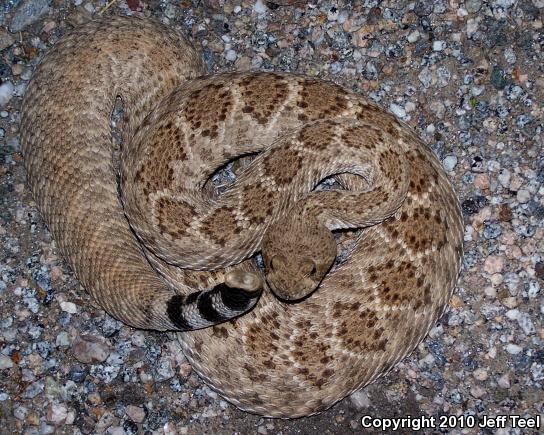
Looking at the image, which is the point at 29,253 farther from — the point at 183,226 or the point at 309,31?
the point at 309,31

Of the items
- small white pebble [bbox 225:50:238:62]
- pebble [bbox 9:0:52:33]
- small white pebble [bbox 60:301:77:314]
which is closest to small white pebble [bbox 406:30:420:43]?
small white pebble [bbox 225:50:238:62]

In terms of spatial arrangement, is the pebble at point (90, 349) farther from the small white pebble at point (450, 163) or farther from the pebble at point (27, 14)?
the small white pebble at point (450, 163)

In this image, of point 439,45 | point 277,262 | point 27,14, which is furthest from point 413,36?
point 27,14

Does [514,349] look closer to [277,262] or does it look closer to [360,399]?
[360,399]

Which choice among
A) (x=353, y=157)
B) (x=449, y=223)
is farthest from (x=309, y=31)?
(x=449, y=223)

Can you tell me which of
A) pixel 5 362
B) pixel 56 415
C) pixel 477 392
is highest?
pixel 5 362

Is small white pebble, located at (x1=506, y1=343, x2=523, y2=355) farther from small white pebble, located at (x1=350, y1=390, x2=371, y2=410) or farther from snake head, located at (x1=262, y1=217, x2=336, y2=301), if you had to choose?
snake head, located at (x1=262, y1=217, x2=336, y2=301)
